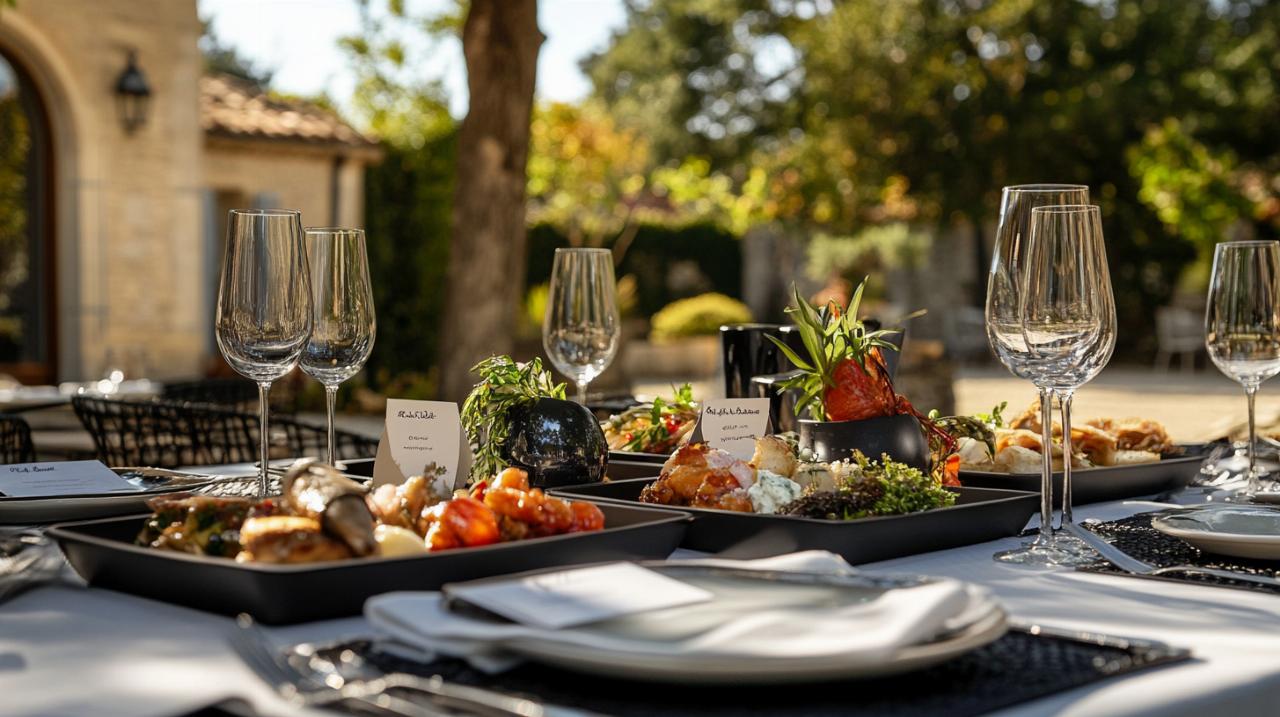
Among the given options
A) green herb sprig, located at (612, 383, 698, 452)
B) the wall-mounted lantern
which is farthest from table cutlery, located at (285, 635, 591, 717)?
the wall-mounted lantern

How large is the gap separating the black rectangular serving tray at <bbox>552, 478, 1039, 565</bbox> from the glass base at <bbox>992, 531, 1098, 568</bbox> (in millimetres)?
70

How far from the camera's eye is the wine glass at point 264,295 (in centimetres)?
176

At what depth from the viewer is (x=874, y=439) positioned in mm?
1861

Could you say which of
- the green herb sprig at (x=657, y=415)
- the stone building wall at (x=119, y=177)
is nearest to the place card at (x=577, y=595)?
the green herb sprig at (x=657, y=415)

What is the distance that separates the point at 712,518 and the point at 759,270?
24907 millimetres

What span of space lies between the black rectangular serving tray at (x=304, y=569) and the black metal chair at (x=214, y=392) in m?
3.25

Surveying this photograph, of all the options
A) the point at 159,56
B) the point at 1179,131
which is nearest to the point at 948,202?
the point at 1179,131

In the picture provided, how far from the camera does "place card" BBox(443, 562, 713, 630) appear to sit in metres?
1.04

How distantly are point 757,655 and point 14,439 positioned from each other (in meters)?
2.85

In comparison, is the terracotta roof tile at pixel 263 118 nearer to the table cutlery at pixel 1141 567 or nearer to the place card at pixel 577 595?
the table cutlery at pixel 1141 567

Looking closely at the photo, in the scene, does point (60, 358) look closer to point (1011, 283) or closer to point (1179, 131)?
point (1011, 283)

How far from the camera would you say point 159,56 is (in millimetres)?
10273

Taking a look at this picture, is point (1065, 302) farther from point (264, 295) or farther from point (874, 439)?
point (264, 295)

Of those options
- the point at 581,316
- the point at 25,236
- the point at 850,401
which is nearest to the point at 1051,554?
the point at 850,401
